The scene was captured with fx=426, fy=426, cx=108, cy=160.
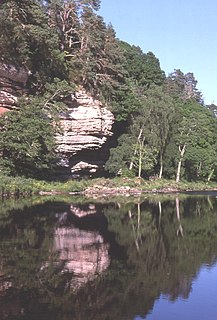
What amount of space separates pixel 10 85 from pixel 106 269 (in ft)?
118

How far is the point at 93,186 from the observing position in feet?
162

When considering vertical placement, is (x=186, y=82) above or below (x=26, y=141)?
above

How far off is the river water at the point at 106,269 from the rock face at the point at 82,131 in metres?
26.3

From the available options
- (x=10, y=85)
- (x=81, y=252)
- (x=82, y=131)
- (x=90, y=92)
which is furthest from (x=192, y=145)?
(x=81, y=252)

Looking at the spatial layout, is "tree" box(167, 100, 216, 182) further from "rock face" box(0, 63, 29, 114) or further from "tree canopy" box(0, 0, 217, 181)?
"rock face" box(0, 63, 29, 114)

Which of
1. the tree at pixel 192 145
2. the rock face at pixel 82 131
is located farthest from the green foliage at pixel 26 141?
the tree at pixel 192 145

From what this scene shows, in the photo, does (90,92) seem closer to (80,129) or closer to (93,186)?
(80,129)

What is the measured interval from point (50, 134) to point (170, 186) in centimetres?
2174

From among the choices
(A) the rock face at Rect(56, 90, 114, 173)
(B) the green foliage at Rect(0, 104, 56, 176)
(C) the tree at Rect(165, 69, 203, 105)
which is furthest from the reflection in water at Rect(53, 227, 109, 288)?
(C) the tree at Rect(165, 69, 203, 105)

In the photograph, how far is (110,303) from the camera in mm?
10336

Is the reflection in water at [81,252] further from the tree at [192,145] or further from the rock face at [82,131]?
the tree at [192,145]

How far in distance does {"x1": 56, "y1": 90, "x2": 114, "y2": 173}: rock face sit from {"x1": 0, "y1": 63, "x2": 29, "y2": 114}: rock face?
6.30 metres

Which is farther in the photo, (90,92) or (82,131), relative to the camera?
(90,92)

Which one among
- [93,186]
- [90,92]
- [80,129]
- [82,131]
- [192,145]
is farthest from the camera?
[192,145]
